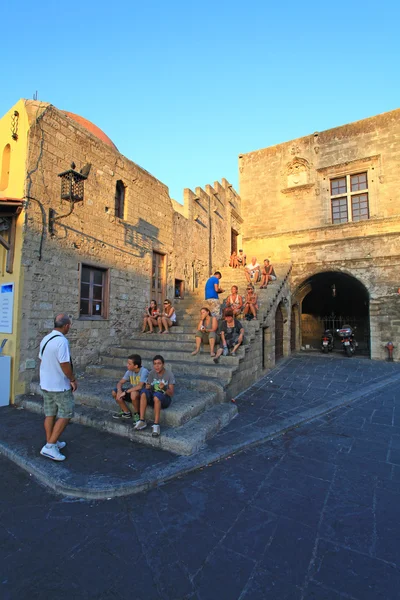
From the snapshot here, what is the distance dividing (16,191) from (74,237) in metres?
1.46

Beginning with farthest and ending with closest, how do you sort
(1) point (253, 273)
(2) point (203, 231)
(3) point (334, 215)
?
(3) point (334, 215), (2) point (203, 231), (1) point (253, 273)

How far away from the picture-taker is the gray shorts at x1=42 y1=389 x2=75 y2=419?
357 cm

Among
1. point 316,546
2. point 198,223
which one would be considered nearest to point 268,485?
point 316,546

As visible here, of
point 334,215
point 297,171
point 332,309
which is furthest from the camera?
point 332,309

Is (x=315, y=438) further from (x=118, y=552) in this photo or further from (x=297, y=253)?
(x=297, y=253)

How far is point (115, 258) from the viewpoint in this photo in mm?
8328

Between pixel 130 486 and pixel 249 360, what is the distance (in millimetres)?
4629

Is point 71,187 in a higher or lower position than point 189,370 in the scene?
higher

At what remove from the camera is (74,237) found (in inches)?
281

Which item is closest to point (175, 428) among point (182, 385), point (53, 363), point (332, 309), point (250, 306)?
point (182, 385)

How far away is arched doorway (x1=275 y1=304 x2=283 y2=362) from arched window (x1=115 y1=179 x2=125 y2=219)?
647cm

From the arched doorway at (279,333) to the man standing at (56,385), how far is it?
8376mm

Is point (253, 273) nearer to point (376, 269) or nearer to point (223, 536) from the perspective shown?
point (376, 269)

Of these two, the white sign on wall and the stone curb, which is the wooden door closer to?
the white sign on wall
